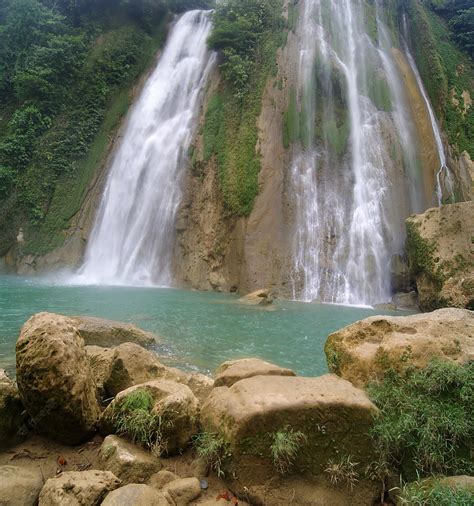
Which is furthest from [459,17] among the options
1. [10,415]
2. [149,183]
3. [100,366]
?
[10,415]

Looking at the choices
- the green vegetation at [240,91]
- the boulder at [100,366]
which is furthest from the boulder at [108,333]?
the green vegetation at [240,91]

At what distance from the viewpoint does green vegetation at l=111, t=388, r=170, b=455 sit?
11.5 feet

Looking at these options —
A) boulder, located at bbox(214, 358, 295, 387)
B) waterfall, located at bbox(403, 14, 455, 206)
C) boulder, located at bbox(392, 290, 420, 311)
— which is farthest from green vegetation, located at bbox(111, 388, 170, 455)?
waterfall, located at bbox(403, 14, 455, 206)

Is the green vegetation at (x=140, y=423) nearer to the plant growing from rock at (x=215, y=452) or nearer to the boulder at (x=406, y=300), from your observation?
the plant growing from rock at (x=215, y=452)

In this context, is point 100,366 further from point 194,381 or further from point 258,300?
point 258,300

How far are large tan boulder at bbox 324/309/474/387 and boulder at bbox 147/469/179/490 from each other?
6.48 ft

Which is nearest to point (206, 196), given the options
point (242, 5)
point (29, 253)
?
point (29, 253)

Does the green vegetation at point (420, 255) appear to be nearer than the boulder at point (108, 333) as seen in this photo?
No

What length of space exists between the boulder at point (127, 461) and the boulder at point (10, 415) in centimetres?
79

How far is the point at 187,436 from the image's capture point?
12.0 feet

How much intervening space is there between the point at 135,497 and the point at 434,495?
2013 millimetres

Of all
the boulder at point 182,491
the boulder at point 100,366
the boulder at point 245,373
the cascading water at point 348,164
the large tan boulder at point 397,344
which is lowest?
the boulder at point 182,491

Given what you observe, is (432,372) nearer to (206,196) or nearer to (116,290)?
(116,290)

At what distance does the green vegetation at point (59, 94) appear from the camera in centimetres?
2342
